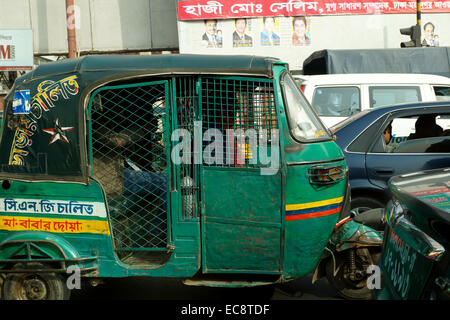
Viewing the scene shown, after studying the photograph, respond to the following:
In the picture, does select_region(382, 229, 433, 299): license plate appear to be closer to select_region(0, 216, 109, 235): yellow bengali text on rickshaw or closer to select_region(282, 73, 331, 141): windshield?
select_region(282, 73, 331, 141): windshield

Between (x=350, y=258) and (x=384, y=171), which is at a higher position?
(x=384, y=171)

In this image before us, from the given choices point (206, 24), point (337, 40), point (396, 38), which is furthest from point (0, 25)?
point (396, 38)

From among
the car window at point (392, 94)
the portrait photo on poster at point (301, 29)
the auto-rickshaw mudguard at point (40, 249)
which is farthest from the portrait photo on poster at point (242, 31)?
the auto-rickshaw mudguard at point (40, 249)

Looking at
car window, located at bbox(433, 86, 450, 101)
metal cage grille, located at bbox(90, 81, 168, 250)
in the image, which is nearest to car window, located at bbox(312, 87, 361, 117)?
car window, located at bbox(433, 86, 450, 101)

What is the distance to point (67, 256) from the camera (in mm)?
3701

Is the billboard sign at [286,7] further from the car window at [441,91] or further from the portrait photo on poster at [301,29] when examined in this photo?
the car window at [441,91]

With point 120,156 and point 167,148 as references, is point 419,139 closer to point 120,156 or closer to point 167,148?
point 167,148

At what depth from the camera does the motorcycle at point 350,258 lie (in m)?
4.05

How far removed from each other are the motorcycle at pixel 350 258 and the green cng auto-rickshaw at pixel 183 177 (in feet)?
1.05

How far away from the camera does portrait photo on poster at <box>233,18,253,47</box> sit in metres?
17.6

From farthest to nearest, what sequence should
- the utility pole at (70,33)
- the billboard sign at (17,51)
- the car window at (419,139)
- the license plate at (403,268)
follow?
the billboard sign at (17,51) < the utility pole at (70,33) < the car window at (419,139) < the license plate at (403,268)

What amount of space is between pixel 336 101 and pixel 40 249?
5.98 metres

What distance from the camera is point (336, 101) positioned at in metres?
8.55

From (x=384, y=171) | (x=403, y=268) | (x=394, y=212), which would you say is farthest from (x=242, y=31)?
(x=403, y=268)
